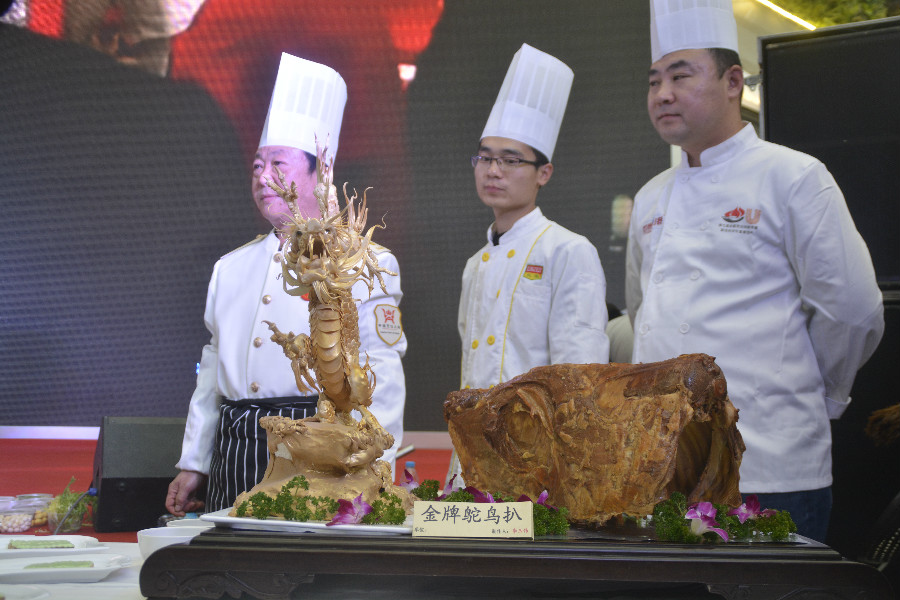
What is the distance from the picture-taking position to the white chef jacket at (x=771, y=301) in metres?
1.78

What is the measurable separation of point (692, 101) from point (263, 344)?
117 centimetres

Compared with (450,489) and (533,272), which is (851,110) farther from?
(450,489)

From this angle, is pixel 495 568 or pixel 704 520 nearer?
pixel 495 568

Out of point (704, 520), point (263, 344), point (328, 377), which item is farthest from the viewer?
point (263, 344)

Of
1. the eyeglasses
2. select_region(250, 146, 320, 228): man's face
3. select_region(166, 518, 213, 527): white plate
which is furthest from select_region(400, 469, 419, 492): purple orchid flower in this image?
the eyeglasses

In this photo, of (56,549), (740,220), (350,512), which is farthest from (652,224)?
(56,549)

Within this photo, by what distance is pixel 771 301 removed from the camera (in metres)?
1.85

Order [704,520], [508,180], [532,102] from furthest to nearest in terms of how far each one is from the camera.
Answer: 1. [532,102]
2. [508,180]
3. [704,520]

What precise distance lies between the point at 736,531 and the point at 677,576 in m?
0.18

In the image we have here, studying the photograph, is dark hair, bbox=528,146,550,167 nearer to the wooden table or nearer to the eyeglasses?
the eyeglasses

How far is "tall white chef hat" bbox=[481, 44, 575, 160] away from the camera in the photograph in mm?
2596

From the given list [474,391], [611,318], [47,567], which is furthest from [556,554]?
[611,318]

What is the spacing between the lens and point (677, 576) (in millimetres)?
983

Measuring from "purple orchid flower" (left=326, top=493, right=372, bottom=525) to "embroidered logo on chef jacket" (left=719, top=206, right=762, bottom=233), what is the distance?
111cm
